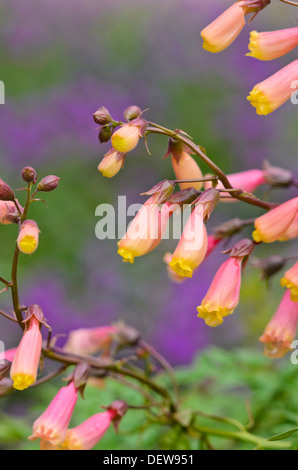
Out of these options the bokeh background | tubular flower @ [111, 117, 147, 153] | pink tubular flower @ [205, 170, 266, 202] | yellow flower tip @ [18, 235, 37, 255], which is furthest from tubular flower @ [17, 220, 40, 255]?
the bokeh background

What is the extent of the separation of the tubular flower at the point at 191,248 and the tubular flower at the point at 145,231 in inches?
1.0

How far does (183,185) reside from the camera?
0.63 metres

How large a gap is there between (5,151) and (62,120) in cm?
21

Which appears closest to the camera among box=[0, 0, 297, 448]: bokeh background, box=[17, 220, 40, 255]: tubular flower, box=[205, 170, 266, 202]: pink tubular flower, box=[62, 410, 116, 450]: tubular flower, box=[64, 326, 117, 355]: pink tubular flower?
box=[17, 220, 40, 255]: tubular flower

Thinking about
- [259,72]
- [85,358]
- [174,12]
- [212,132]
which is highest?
[174,12]

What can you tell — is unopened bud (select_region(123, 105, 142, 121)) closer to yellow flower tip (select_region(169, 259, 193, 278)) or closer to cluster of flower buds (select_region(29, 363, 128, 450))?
yellow flower tip (select_region(169, 259, 193, 278))

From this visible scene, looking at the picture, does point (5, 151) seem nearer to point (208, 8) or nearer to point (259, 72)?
point (259, 72)

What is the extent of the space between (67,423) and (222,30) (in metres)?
0.40

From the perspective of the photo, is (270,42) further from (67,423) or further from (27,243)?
(67,423)

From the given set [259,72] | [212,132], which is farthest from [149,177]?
[259,72]

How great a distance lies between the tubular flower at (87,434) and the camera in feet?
1.98

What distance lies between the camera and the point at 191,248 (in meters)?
0.53

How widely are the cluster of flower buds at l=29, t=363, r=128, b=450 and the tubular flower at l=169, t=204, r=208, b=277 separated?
0.16m

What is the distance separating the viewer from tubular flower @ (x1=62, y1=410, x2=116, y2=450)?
604 mm
